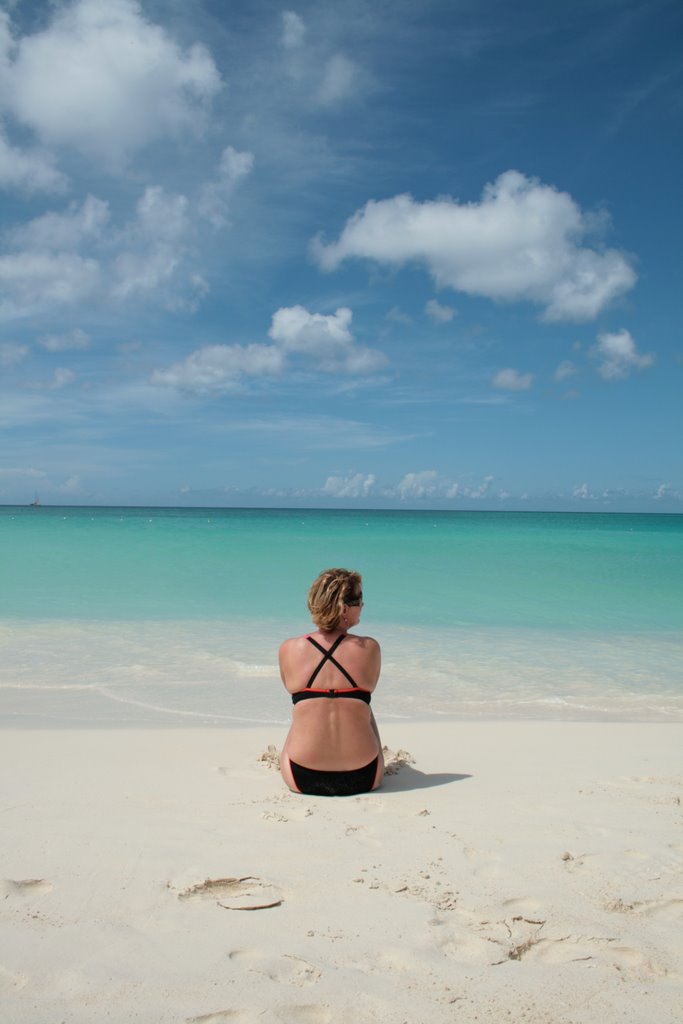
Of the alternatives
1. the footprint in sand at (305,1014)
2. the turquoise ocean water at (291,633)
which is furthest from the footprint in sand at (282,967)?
the turquoise ocean water at (291,633)

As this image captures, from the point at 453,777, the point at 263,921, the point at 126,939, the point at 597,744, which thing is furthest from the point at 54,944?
the point at 597,744

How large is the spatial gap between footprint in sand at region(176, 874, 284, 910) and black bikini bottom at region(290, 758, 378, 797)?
3.65ft

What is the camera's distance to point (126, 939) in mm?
2598

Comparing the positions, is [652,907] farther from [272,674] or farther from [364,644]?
[272,674]

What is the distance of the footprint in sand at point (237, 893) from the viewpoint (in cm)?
286

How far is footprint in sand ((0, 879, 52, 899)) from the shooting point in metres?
2.89

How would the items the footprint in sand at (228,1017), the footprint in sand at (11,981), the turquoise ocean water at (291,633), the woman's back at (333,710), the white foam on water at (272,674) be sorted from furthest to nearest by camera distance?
the turquoise ocean water at (291,633) < the white foam on water at (272,674) < the woman's back at (333,710) < the footprint in sand at (11,981) < the footprint in sand at (228,1017)

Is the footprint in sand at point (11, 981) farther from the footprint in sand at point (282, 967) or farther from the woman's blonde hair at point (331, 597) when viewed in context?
the woman's blonde hair at point (331, 597)

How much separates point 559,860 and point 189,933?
176 cm

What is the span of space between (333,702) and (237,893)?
135 centimetres

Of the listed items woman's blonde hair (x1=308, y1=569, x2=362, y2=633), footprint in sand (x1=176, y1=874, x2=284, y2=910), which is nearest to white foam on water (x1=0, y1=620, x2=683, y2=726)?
woman's blonde hair (x1=308, y1=569, x2=362, y2=633)

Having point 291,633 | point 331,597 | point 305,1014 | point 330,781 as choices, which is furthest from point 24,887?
point 291,633

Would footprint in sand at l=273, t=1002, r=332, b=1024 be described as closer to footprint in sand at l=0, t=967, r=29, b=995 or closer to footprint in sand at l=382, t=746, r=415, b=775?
footprint in sand at l=0, t=967, r=29, b=995

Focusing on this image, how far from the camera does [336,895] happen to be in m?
2.97
